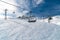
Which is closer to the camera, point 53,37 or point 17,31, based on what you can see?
point 53,37

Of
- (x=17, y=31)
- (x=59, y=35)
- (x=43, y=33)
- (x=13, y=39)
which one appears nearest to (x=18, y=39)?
(x=13, y=39)

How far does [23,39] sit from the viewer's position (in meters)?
5.80

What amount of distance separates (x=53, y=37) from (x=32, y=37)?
3.51 ft

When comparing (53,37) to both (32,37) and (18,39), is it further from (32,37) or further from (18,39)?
(18,39)

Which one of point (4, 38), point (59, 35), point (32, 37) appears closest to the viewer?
point (4, 38)

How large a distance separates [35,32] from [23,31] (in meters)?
0.66

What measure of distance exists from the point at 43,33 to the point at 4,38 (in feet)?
7.17

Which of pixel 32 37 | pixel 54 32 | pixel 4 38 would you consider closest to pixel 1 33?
pixel 4 38

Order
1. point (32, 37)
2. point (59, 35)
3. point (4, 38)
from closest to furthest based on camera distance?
point (4, 38), point (32, 37), point (59, 35)

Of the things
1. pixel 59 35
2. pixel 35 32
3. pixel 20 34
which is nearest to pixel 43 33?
pixel 35 32

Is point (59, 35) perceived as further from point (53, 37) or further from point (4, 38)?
point (4, 38)

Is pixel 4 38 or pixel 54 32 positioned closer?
pixel 4 38

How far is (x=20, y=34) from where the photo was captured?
20.8 ft

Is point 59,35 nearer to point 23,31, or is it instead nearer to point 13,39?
point 23,31
